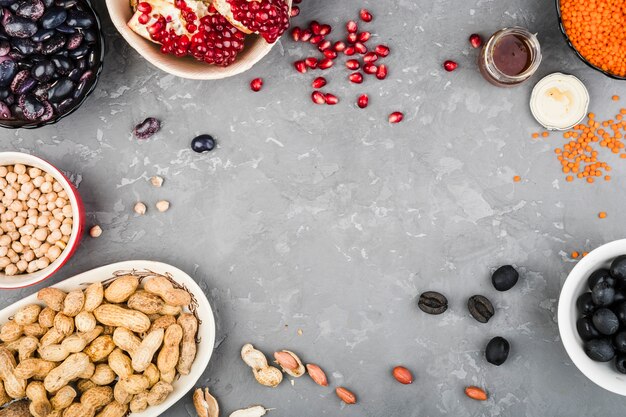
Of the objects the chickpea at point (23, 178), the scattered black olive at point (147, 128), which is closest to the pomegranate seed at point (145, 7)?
the scattered black olive at point (147, 128)

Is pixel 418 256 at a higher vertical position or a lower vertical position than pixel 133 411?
higher

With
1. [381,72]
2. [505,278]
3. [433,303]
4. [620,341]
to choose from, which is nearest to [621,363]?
A: [620,341]

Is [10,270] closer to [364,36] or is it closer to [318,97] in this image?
[318,97]

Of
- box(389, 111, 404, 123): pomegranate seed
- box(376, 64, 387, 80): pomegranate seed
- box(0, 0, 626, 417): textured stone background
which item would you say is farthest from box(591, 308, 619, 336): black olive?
box(376, 64, 387, 80): pomegranate seed

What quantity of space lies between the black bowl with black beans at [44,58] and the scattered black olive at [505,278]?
109 centimetres

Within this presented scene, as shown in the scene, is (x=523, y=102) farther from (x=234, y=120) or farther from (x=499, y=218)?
(x=234, y=120)

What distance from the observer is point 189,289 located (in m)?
1.38

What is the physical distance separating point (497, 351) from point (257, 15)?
98 centimetres

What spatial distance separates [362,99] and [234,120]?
34 cm

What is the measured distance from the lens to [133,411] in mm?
1338

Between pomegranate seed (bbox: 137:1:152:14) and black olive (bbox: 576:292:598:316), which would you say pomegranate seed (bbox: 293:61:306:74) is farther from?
black olive (bbox: 576:292:598:316)

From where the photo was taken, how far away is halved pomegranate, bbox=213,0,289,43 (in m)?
1.20

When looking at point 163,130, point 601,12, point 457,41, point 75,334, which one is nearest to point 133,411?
point 75,334

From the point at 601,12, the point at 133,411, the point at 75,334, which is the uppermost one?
the point at 601,12
